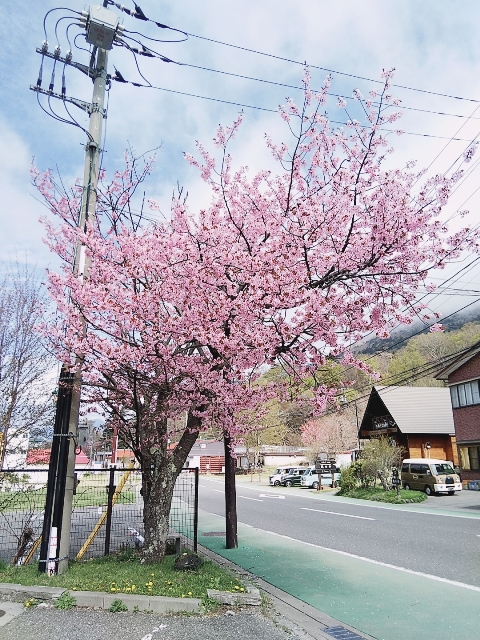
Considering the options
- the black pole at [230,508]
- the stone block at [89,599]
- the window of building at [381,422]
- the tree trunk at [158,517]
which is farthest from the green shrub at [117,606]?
the window of building at [381,422]

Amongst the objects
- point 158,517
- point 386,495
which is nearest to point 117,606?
point 158,517

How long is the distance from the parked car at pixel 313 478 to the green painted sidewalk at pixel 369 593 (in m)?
23.9

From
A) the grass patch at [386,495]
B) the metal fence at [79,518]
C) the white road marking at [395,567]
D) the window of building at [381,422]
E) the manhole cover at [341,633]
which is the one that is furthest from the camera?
the window of building at [381,422]

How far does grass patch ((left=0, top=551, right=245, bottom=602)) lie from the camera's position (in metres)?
5.65

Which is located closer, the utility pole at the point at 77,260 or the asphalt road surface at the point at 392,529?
the utility pole at the point at 77,260

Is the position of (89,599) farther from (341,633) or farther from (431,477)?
(431,477)

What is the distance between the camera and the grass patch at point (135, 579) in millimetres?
5648

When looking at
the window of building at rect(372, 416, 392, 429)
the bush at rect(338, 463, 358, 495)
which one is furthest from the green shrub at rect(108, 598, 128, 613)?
the window of building at rect(372, 416, 392, 429)

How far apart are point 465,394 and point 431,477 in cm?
569

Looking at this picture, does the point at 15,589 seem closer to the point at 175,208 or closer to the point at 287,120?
the point at 175,208

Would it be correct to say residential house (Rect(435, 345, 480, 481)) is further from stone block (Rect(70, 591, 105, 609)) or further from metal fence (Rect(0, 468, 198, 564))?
stone block (Rect(70, 591, 105, 609))

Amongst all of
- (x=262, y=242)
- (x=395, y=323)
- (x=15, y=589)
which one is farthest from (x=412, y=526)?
(x=15, y=589)

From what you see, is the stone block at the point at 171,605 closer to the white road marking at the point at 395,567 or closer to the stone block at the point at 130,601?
the stone block at the point at 130,601

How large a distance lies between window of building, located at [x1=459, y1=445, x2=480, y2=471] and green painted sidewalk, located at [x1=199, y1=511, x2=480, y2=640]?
19.4 m
